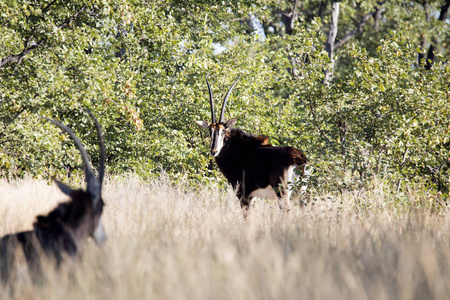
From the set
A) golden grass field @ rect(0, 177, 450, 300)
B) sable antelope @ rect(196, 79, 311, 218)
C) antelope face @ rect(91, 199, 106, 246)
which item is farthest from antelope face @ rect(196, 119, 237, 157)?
antelope face @ rect(91, 199, 106, 246)

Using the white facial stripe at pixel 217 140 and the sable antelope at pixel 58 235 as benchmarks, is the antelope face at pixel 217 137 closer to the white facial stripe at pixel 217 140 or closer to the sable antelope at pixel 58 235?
the white facial stripe at pixel 217 140

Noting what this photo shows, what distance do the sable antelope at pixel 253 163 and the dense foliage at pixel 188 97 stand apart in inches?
18.4

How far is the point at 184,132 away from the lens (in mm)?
11578

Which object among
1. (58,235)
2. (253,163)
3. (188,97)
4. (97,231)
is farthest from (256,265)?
(188,97)

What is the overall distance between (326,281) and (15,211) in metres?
4.91

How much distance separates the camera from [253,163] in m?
8.37

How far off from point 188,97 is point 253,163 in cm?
332

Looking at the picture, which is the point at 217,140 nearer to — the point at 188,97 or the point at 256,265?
the point at 188,97

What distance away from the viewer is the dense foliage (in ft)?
24.2

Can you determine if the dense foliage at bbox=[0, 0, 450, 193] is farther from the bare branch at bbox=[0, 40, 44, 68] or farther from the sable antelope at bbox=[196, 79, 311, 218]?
the sable antelope at bbox=[196, 79, 311, 218]

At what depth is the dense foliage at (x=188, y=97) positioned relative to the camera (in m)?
7.39

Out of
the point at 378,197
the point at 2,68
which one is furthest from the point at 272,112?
the point at 2,68

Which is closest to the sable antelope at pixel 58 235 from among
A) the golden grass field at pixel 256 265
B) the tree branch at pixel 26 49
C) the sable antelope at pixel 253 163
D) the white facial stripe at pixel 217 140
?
the golden grass field at pixel 256 265

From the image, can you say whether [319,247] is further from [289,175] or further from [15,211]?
[15,211]
